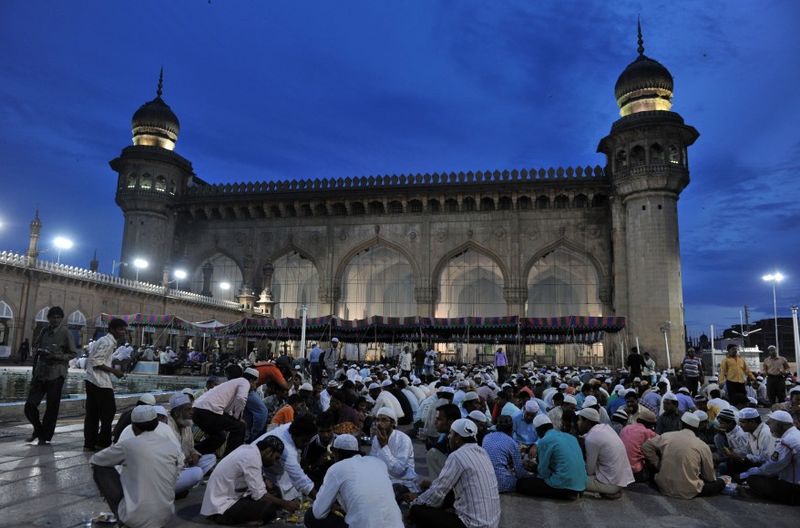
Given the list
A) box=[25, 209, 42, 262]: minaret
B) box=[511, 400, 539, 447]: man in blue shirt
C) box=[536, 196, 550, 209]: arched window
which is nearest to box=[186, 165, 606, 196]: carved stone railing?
box=[536, 196, 550, 209]: arched window

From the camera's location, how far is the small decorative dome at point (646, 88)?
2425 cm

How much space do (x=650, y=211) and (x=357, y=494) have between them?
22.5 meters

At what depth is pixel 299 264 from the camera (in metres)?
28.9

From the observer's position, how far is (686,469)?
17.5 feet

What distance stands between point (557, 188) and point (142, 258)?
19648mm

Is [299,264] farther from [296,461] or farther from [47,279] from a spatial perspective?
[296,461]

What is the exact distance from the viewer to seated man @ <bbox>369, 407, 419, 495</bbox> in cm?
489

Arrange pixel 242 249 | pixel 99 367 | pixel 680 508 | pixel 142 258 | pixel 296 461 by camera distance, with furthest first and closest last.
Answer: pixel 242 249 < pixel 142 258 < pixel 99 367 < pixel 680 508 < pixel 296 461

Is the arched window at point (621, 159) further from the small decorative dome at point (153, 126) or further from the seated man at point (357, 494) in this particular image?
the seated man at point (357, 494)

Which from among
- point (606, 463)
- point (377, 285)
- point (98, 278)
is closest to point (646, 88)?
point (377, 285)

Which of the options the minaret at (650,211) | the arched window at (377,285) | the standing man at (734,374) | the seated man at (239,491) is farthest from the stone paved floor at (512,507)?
the arched window at (377,285)

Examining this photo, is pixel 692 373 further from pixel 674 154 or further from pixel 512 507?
pixel 674 154

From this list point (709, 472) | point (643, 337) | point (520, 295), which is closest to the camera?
point (709, 472)

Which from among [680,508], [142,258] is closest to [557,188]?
[142,258]
